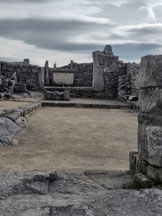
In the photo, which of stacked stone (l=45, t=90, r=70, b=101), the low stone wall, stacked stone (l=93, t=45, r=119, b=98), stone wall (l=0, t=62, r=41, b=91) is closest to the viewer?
the low stone wall

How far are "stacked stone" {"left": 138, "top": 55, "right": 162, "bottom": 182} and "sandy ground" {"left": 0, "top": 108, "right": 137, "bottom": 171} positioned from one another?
4.71ft

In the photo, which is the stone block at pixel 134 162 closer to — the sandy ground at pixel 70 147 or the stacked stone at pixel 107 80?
the sandy ground at pixel 70 147

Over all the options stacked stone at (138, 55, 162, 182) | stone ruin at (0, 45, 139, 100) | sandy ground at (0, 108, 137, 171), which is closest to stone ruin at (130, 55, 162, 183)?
stacked stone at (138, 55, 162, 182)

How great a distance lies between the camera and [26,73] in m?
19.6

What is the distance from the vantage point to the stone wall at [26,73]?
1941 cm

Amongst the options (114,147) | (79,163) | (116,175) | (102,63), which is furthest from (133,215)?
(102,63)

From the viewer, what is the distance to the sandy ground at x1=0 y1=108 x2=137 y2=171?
4.49 metres

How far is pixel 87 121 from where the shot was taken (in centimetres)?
921

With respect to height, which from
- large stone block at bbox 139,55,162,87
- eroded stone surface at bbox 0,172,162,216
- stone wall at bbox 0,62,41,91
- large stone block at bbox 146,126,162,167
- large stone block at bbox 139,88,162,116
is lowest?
eroded stone surface at bbox 0,172,162,216

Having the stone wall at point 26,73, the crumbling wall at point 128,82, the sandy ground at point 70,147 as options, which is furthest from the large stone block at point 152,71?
the stone wall at point 26,73

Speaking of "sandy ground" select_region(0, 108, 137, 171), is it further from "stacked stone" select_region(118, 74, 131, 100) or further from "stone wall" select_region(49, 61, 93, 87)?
"stone wall" select_region(49, 61, 93, 87)

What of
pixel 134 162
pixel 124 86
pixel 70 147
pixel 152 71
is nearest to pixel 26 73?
pixel 124 86

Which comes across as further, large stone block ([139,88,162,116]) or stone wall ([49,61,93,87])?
stone wall ([49,61,93,87])

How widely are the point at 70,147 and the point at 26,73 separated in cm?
1468
